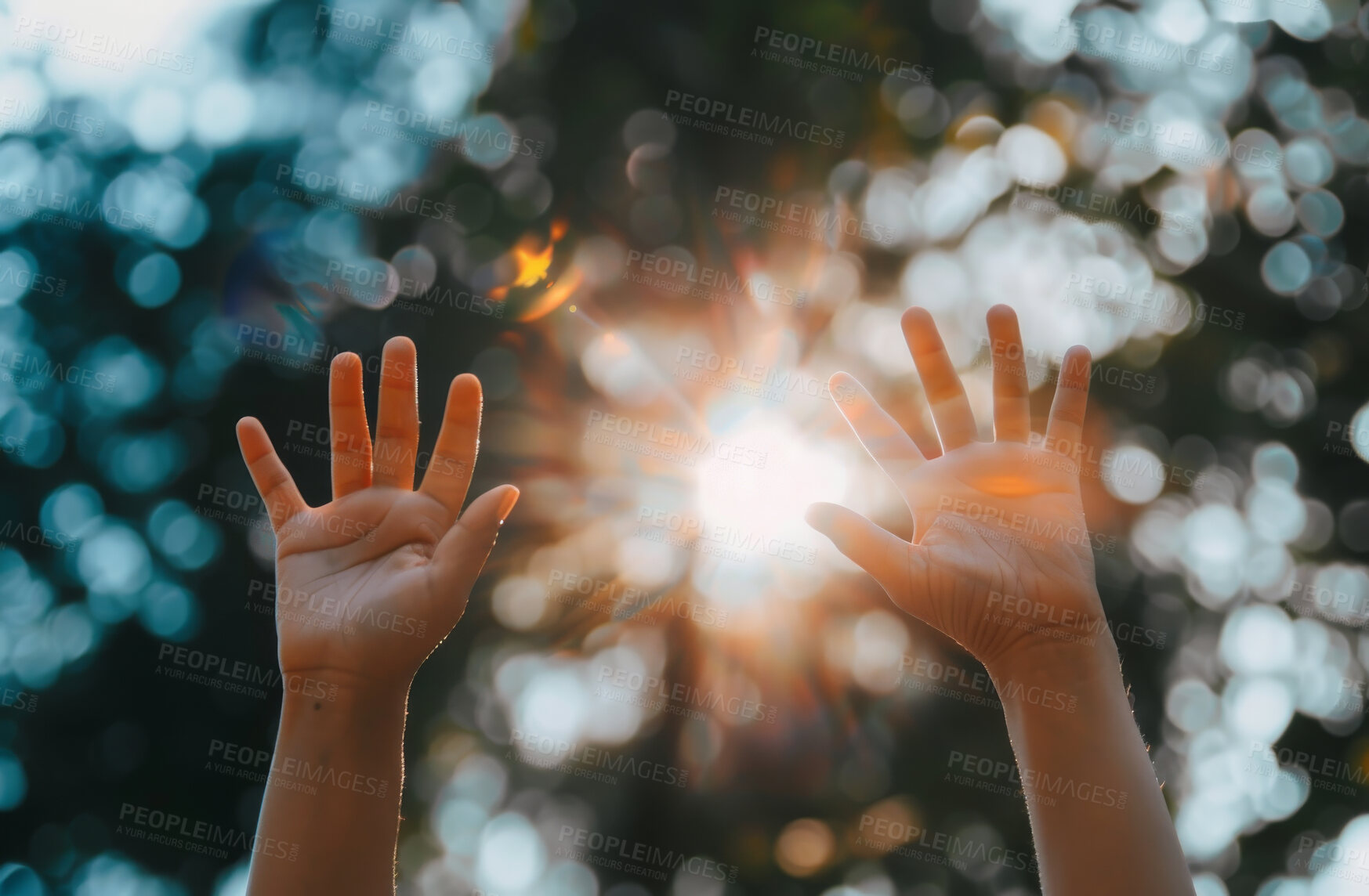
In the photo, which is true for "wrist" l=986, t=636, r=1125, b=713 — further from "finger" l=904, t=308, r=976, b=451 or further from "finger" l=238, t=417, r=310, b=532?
"finger" l=238, t=417, r=310, b=532

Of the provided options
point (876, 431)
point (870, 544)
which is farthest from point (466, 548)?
point (876, 431)

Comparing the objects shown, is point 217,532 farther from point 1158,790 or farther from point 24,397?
point 1158,790

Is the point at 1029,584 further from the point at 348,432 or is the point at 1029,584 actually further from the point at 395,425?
the point at 348,432

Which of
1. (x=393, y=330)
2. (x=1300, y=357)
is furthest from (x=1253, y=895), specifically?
(x=393, y=330)

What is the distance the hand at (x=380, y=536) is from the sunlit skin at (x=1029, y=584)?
1.27 meters

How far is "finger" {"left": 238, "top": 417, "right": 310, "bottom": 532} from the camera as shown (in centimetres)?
276

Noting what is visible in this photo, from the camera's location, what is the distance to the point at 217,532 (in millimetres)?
8375

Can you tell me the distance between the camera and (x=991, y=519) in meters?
2.51

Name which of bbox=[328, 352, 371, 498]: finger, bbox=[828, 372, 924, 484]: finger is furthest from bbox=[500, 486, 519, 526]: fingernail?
bbox=[828, 372, 924, 484]: finger

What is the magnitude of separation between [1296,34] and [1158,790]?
909cm

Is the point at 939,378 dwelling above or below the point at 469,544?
above

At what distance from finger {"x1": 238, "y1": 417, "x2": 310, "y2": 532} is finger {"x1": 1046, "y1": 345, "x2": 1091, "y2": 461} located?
2796 millimetres

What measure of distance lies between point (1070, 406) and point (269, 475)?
3027 millimetres

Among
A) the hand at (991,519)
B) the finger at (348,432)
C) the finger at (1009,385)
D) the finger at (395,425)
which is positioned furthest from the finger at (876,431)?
the finger at (348,432)
